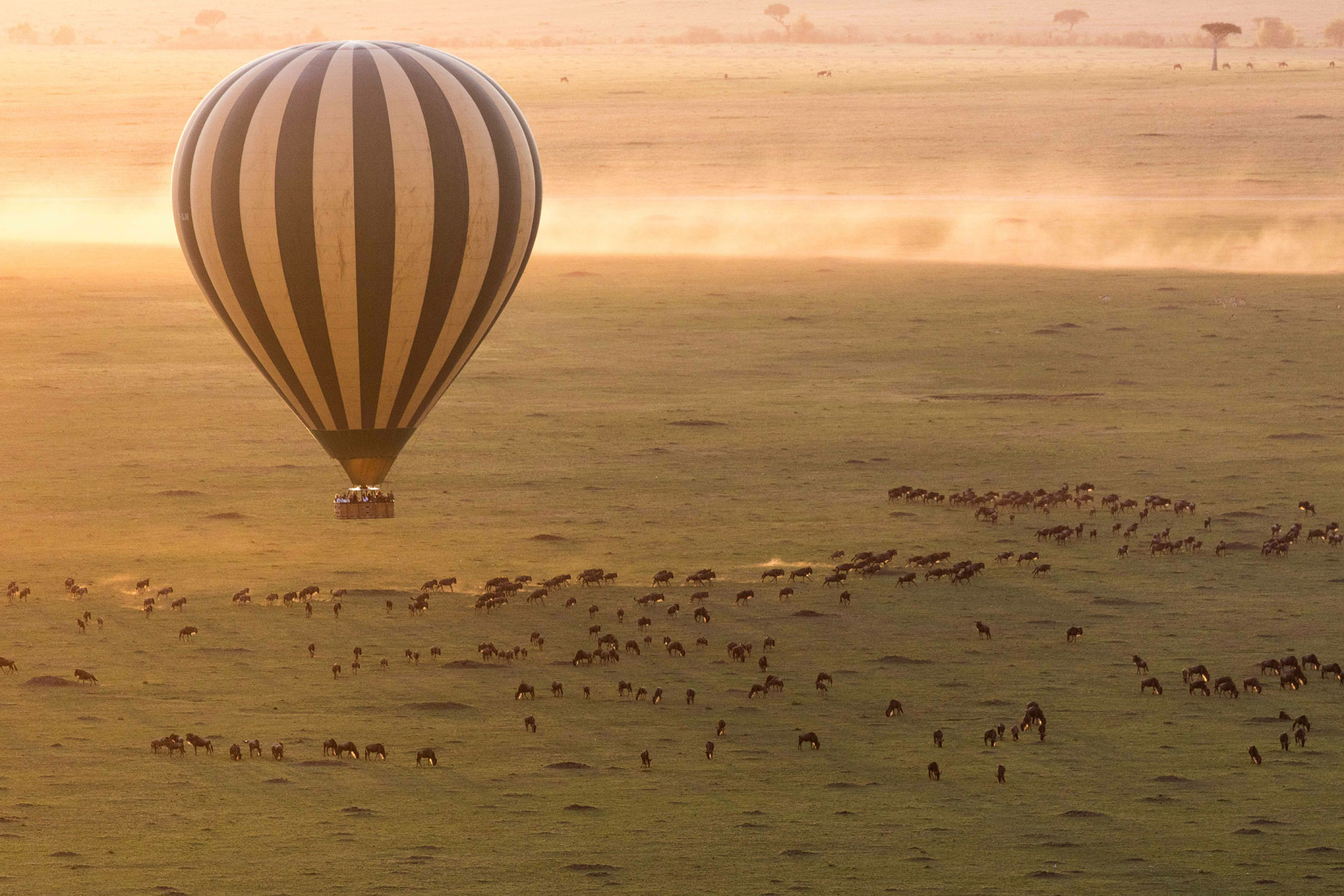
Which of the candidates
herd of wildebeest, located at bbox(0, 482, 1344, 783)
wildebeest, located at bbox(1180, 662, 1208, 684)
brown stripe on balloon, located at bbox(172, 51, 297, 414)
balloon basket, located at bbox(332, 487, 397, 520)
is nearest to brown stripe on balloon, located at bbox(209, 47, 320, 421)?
brown stripe on balloon, located at bbox(172, 51, 297, 414)

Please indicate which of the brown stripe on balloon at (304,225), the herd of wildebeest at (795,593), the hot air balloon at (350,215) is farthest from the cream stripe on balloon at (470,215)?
the herd of wildebeest at (795,593)

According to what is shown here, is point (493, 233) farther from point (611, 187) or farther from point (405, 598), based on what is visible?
point (611, 187)

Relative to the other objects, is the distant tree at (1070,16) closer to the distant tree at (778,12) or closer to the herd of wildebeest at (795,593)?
the distant tree at (778,12)

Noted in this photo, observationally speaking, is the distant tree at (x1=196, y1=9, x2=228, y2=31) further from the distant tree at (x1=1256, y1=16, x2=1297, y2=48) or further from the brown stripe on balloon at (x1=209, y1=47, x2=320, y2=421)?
the brown stripe on balloon at (x1=209, y1=47, x2=320, y2=421)

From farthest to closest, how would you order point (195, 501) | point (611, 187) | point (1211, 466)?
point (611, 187) → point (1211, 466) → point (195, 501)

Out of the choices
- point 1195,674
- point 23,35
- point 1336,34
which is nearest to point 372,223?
point 1195,674

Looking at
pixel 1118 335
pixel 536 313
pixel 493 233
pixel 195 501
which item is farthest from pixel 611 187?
pixel 493 233
